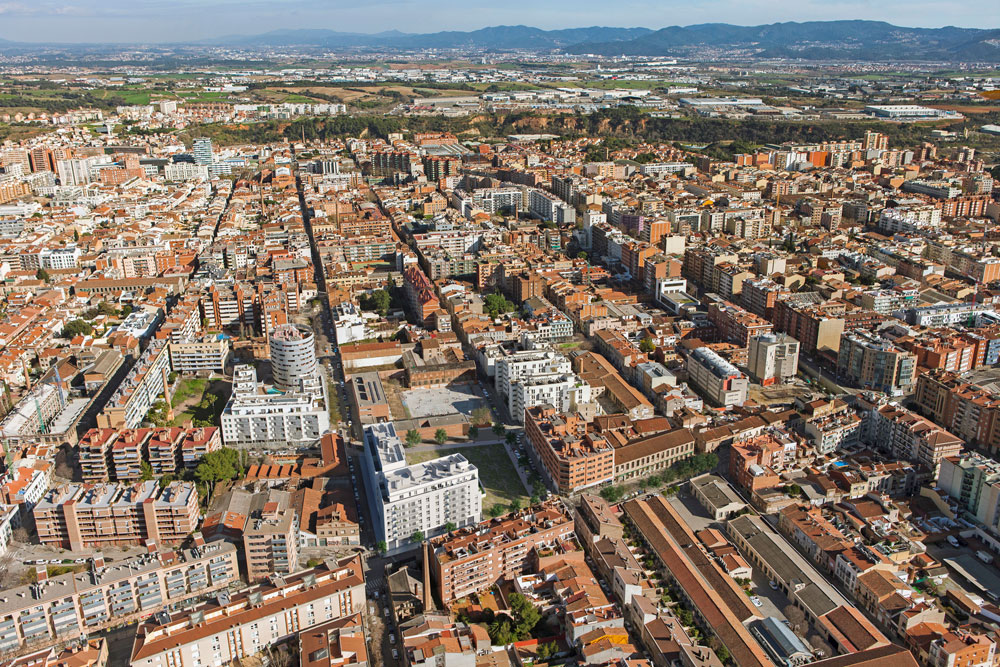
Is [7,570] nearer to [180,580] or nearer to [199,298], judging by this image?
[180,580]

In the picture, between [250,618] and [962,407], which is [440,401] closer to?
[250,618]

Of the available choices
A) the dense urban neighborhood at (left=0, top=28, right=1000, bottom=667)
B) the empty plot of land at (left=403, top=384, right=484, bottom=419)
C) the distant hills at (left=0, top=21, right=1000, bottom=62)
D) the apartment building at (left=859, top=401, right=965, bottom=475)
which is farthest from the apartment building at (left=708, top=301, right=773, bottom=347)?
the distant hills at (left=0, top=21, right=1000, bottom=62)

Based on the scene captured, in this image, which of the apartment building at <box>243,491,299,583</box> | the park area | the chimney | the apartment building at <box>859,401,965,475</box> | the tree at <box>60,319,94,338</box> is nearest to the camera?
the chimney

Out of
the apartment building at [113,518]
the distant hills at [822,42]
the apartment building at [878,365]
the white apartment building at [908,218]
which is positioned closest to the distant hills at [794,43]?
the distant hills at [822,42]

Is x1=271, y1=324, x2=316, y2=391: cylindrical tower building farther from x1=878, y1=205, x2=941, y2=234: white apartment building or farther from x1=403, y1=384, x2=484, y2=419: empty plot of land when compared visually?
x1=878, y1=205, x2=941, y2=234: white apartment building

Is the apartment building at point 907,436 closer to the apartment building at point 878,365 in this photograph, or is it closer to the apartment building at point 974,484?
the apartment building at point 974,484

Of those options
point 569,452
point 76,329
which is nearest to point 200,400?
point 76,329

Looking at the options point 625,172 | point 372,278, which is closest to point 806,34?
point 625,172
